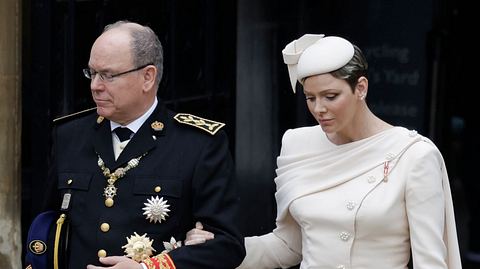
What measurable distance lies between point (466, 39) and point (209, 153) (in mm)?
4196

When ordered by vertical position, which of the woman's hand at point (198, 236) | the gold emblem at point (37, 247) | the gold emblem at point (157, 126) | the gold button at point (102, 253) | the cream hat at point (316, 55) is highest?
the cream hat at point (316, 55)

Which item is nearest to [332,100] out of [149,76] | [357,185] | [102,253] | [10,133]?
[357,185]

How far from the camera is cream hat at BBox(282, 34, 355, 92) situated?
175 inches

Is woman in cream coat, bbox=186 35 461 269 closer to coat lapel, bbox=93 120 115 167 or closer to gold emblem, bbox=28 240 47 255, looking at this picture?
coat lapel, bbox=93 120 115 167

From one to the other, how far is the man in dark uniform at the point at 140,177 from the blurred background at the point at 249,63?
1824mm

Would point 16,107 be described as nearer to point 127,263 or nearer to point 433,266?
point 127,263

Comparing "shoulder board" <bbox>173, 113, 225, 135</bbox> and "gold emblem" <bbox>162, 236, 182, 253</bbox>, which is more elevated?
"shoulder board" <bbox>173, 113, 225, 135</bbox>

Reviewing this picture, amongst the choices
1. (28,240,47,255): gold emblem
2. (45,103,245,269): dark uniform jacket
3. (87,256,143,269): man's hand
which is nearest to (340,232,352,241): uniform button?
(45,103,245,269): dark uniform jacket

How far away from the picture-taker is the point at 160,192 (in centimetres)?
454

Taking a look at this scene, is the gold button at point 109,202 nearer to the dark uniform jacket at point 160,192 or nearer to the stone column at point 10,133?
the dark uniform jacket at point 160,192

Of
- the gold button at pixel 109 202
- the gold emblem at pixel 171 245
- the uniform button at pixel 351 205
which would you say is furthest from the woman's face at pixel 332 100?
the gold button at pixel 109 202

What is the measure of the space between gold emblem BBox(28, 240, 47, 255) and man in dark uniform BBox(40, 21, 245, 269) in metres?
0.11

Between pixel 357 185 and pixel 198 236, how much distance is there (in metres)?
0.60

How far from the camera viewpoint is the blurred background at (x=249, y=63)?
6496 millimetres
